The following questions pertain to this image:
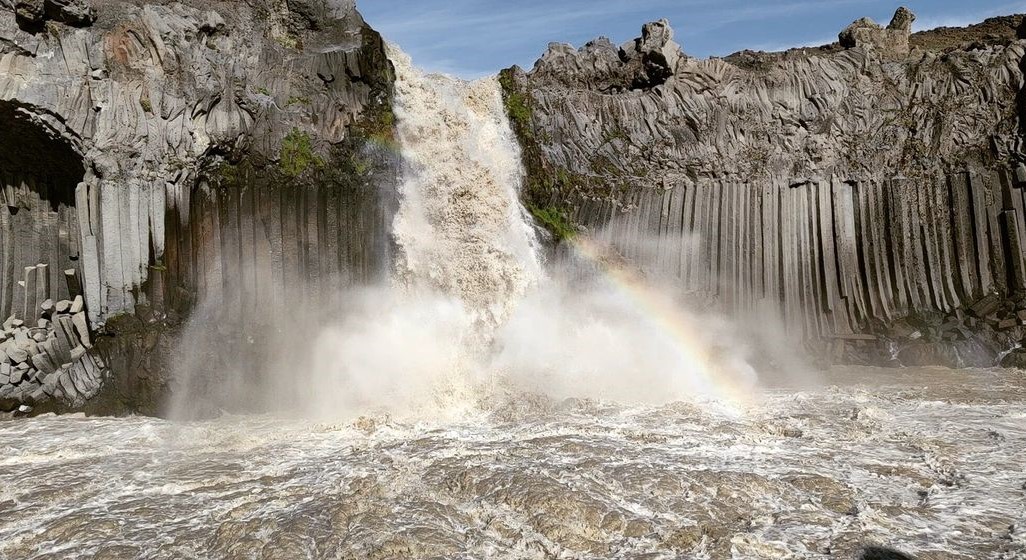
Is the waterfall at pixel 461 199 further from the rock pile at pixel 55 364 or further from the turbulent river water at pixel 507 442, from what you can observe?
the rock pile at pixel 55 364

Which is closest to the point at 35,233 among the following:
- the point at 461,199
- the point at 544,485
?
the point at 461,199

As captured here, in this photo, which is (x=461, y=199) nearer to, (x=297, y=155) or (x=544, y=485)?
(x=297, y=155)

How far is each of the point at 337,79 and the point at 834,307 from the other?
11.0 metres

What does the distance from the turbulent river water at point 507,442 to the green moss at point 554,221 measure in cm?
43

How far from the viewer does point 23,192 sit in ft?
43.8

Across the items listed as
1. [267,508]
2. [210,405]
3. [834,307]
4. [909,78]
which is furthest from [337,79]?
[909,78]

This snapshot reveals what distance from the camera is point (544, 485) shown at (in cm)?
777

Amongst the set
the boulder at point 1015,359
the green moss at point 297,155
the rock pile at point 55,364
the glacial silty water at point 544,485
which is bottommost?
the glacial silty water at point 544,485

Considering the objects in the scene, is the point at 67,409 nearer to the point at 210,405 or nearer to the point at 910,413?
the point at 210,405

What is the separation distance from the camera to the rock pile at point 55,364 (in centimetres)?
1245

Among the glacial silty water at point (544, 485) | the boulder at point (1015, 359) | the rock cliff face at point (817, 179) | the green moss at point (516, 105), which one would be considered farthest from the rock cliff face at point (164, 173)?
the boulder at point (1015, 359)

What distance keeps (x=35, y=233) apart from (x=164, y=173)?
313 cm

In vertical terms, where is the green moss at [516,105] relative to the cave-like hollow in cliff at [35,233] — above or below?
above

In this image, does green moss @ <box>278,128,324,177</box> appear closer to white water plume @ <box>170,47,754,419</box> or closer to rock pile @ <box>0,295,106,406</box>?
white water plume @ <box>170,47,754,419</box>
